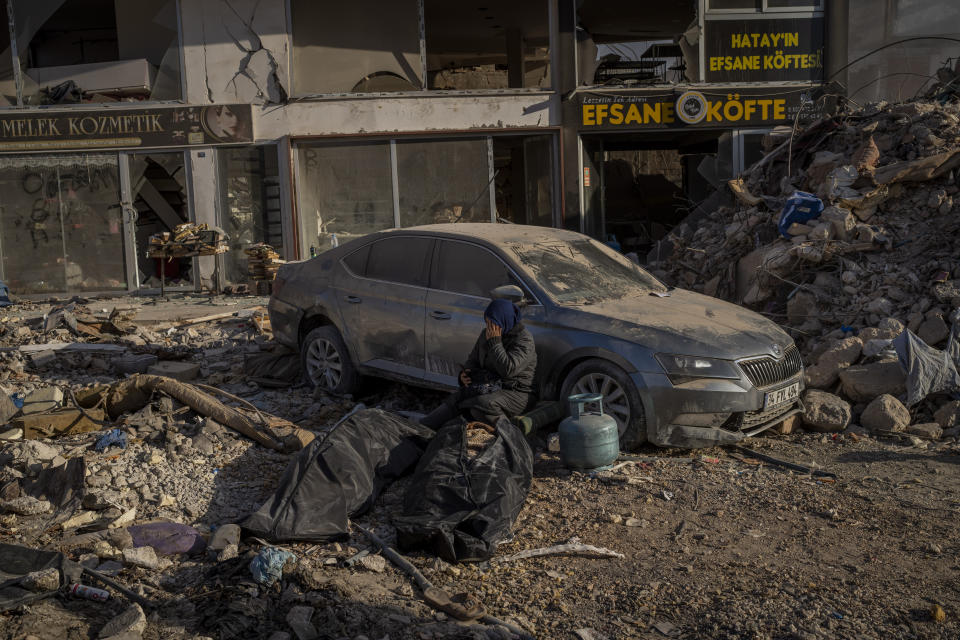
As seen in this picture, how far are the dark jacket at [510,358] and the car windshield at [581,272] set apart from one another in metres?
0.60

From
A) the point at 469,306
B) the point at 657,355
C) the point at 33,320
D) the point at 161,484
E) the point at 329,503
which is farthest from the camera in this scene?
the point at 33,320

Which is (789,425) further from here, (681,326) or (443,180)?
(443,180)

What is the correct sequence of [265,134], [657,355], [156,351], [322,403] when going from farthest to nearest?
1. [265,134]
2. [156,351]
3. [322,403]
4. [657,355]

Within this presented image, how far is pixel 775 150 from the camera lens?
12156mm

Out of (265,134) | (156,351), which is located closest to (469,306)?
(156,351)

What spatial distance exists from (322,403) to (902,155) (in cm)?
737

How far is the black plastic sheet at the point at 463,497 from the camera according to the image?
184 inches

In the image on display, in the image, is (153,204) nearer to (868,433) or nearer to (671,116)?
(671,116)

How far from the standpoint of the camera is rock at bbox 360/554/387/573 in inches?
179

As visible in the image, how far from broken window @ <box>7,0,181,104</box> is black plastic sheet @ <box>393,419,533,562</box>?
1221cm

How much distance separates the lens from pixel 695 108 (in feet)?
50.2

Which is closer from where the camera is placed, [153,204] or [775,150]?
[775,150]

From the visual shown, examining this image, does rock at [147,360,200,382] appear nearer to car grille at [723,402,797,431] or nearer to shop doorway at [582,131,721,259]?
car grille at [723,402,797,431]

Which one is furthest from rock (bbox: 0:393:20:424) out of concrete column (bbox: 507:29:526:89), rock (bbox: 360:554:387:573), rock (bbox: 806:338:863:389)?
concrete column (bbox: 507:29:526:89)
